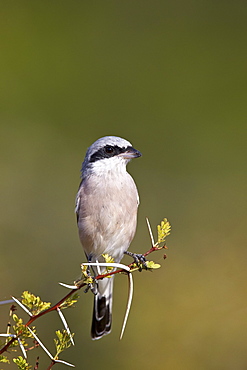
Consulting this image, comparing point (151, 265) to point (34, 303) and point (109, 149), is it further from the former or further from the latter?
point (109, 149)

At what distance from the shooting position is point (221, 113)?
29.0 ft

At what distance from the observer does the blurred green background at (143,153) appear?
15.7 feet

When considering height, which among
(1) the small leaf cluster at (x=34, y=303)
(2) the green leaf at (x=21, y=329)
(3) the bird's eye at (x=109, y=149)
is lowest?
(2) the green leaf at (x=21, y=329)

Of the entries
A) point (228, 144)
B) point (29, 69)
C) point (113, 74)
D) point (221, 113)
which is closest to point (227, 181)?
point (228, 144)

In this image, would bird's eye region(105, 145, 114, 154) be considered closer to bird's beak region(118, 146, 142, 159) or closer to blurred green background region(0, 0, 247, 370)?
bird's beak region(118, 146, 142, 159)

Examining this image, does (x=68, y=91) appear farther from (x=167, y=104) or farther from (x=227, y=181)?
(x=227, y=181)

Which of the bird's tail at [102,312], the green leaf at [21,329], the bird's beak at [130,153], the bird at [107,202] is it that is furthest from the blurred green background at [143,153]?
the green leaf at [21,329]

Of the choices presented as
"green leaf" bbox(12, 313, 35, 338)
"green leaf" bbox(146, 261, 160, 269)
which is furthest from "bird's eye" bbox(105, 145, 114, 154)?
"green leaf" bbox(12, 313, 35, 338)

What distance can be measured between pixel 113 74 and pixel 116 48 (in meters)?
0.64

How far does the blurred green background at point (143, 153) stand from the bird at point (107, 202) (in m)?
1.73

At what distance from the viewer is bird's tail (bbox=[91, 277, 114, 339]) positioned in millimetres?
3678

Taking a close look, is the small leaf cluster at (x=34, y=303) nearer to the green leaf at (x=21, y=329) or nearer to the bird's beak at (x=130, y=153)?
the green leaf at (x=21, y=329)

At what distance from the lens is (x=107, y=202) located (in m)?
3.08

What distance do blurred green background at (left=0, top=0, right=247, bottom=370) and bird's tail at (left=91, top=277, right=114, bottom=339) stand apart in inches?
37.2
